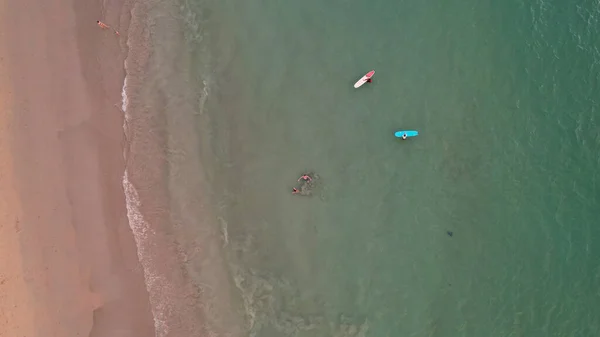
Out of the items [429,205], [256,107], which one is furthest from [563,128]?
[256,107]

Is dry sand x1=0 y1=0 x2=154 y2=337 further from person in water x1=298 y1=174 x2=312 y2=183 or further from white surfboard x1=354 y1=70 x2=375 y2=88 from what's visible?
white surfboard x1=354 y1=70 x2=375 y2=88

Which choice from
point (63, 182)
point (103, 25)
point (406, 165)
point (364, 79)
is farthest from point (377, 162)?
point (103, 25)

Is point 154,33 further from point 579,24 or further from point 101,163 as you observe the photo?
point 579,24

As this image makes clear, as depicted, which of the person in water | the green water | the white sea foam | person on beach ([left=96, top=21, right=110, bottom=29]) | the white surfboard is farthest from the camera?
the white surfboard

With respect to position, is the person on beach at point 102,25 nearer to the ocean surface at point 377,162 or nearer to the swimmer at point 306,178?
the ocean surface at point 377,162

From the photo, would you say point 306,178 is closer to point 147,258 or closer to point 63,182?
point 147,258

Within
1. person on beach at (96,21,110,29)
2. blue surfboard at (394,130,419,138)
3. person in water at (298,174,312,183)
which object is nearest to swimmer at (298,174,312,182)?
person in water at (298,174,312,183)
